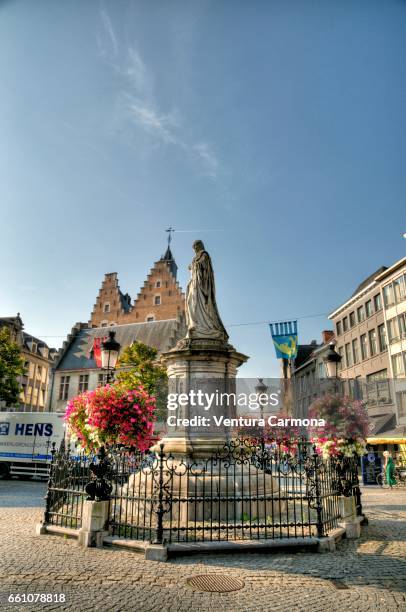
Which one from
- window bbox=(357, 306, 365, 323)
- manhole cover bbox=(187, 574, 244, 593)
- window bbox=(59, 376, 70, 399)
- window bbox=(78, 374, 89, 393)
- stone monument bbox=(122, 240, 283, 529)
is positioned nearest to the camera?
manhole cover bbox=(187, 574, 244, 593)

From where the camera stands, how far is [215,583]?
19.5 feet

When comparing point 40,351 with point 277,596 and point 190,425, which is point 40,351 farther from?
point 277,596

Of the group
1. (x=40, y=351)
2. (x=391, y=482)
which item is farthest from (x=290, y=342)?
(x=40, y=351)

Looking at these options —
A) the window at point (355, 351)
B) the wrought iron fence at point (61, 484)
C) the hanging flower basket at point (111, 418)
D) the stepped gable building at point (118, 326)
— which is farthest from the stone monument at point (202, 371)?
the stepped gable building at point (118, 326)

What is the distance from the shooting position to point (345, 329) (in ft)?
156

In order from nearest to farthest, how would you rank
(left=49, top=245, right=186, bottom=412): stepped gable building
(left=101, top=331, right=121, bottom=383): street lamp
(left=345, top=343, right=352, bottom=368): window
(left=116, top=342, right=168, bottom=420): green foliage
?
(left=101, top=331, right=121, bottom=383): street lamp < (left=116, top=342, right=168, bottom=420): green foliage < (left=345, top=343, right=352, bottom=368): window < (left=49, top=245, right=186, bottom=412): stepped gable building

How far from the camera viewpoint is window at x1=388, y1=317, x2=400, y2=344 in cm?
3641

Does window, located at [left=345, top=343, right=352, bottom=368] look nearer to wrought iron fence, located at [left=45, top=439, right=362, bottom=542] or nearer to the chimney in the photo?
the chimney

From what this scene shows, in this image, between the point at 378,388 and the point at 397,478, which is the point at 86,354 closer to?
the point at 378,388

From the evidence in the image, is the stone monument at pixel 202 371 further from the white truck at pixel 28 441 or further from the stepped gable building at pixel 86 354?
the stepped gable building at pixel 86 354

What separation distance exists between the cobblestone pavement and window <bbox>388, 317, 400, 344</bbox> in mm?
30504

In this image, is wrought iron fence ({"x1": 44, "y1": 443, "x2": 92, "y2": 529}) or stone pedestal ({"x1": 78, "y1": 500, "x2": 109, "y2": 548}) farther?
wrought iron fence ({"x1": 44, "y1": 443, "x2": 92, "y2": 529})

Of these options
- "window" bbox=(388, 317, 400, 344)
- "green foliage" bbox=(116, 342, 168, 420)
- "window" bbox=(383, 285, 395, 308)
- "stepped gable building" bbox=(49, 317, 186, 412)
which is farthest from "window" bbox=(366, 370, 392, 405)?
"stepped gable building" bbox=(49, 317, 186, 412)

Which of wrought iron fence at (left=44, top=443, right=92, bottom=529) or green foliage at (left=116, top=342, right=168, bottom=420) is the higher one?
green foliage at (left=116, top=342, right=168, bottom=420)
